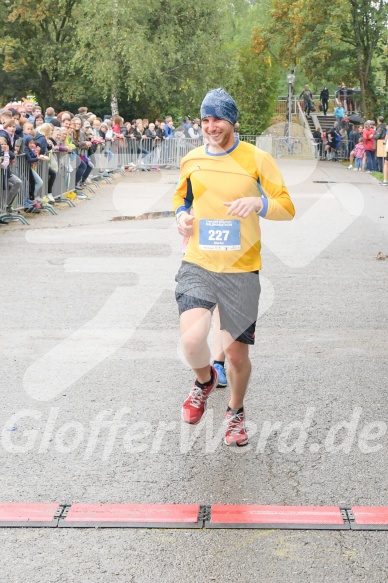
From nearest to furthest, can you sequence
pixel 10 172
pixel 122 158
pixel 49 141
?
1. pixel 10 172
2. pixel 49 141
3. pixel 122 158

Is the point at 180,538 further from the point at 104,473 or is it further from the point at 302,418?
the point at 302,418

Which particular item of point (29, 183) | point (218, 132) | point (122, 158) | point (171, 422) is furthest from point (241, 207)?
point (122, 158)

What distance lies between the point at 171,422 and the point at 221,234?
1239 millimetres

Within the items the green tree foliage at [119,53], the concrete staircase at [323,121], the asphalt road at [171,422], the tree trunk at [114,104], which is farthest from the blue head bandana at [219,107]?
the concrete staircase at [323,121]

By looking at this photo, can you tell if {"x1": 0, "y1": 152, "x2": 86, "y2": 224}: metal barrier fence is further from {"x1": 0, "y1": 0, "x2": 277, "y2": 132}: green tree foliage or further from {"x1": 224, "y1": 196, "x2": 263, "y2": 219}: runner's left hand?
{"x1": 0, "y1": 0, "x2": 277, "y2": 132}: green tree foliage

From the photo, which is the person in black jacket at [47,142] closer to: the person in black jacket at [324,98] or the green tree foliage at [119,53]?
the green tree foliage at [119,53]

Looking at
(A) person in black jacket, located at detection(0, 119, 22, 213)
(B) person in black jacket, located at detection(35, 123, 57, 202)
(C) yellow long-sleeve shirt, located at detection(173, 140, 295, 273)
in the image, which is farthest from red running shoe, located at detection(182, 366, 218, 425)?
(B) person in black jacket, located at detection(35, 123, 57, 202)

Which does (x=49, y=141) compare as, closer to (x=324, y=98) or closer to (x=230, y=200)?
(x=230, y=200)

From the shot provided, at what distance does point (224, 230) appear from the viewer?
542 centimetres

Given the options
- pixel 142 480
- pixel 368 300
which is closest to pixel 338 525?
pixel 142 480

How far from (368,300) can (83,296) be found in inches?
110

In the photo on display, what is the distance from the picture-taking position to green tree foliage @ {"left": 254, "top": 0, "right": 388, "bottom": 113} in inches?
1940

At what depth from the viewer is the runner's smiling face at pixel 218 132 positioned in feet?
17.7

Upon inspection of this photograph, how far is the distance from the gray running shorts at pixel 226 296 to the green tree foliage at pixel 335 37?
146 feet
